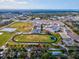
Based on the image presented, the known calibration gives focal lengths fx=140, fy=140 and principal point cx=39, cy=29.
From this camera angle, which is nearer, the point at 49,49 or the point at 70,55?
the point at 70,55

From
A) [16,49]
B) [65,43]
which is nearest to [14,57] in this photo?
[16,49]

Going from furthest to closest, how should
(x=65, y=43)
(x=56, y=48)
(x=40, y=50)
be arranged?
(x=65, y=43) → (x=56, y=48) → (x=40, y=50)

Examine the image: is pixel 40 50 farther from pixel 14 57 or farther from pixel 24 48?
pixel 14 57

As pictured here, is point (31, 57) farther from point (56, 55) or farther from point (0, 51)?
point (0, 51)

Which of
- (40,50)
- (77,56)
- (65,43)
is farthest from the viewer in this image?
(65,43)

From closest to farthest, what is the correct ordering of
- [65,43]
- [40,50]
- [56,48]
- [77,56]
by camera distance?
[77,56]
[40,50]
[56,48]
[65,43]

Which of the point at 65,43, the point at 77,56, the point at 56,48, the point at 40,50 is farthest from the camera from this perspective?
the point at 65,43

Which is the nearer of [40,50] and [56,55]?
[56,55]

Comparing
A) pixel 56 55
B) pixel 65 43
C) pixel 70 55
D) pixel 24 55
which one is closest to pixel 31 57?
pixel 24 55

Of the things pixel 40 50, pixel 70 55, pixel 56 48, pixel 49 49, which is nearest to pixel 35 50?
pixel 40 50
